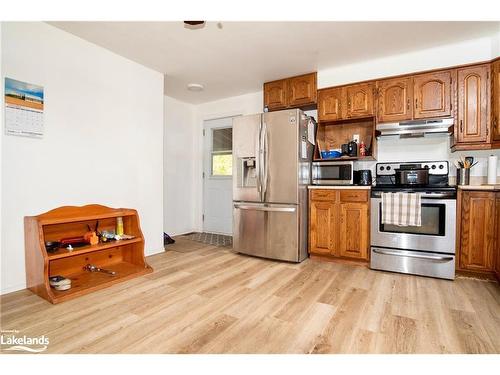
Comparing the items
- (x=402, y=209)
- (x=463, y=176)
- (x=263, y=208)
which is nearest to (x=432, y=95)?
(x=463, y=176)

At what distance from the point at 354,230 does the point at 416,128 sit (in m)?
1.39

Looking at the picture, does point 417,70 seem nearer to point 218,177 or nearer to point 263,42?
point 263,42

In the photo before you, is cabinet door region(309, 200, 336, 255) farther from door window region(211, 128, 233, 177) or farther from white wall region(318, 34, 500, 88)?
door window region(211, 128, 233, 177)

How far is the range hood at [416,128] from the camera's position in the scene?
9.19ft

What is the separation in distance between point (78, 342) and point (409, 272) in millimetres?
2946

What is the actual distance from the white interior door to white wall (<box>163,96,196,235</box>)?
275mm

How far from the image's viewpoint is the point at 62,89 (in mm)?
2529

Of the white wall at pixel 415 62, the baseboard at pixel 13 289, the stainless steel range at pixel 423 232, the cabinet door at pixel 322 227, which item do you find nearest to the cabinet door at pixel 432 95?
the white wall at pixel 415 62

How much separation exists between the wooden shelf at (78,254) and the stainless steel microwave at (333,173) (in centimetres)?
235

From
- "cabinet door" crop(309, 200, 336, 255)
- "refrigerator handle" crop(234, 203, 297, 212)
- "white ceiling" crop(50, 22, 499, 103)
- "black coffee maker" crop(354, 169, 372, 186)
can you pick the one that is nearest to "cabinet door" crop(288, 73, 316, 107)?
"white ceiling" crop(50, 22, 499, 103)

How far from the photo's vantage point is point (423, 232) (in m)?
2.66

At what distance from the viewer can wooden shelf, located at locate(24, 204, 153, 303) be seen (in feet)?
6.97

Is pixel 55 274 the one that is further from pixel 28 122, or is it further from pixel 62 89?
pixel 62 89

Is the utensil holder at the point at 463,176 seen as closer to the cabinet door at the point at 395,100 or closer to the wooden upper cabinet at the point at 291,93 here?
the cabinet door at the point at 395,100
